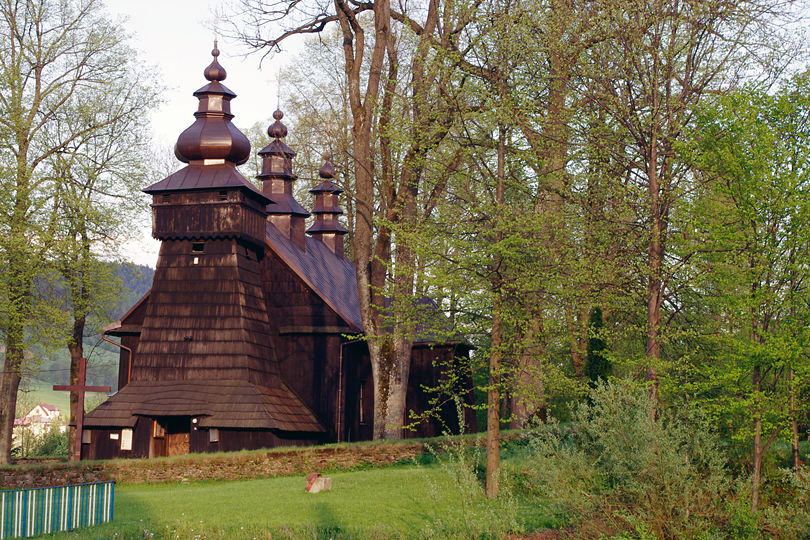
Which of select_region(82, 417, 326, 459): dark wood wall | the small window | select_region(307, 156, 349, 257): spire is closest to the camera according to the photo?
select_region(82, 417, 326, 459): dark wood wall

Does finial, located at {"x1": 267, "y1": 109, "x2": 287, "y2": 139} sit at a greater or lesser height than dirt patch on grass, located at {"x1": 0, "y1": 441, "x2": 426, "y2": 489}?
greater

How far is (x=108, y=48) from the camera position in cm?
3409

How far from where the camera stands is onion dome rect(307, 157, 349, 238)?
4031 centimetres

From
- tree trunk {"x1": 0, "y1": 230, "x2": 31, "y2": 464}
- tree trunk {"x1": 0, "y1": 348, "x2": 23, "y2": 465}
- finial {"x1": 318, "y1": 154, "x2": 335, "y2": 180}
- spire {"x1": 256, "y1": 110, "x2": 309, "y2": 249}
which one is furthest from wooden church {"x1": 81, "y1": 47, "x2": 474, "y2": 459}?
finial {"x1": 318, "y1": 154, "x2": 335, "y2": 180}

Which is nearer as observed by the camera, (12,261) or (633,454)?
(633,454)

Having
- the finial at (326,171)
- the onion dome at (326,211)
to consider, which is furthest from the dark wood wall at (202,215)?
the onion dome at (326,211)

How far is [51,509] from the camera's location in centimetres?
1371

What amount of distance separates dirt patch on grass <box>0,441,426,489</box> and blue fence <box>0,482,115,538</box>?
7.06 m

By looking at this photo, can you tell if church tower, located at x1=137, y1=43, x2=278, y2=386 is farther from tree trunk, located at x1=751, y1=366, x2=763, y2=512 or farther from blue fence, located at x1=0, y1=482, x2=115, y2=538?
tree trunk, located at x1=751, y1=366, x2=763, y2=512

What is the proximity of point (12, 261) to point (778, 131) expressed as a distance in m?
25.0

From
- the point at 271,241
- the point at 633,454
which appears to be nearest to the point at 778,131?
the point at 633,454

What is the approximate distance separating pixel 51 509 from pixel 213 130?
17.6 metres

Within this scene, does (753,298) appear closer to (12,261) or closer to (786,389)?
(786,389)

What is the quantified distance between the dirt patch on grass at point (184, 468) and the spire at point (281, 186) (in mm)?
14020
